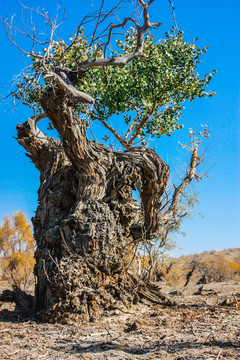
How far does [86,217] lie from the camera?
5312 mm

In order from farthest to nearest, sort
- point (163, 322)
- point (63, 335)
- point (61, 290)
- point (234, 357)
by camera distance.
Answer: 1. point (61, 290)
2. point (163, 322)
3. point (63, 335)
4. point (234, 357)

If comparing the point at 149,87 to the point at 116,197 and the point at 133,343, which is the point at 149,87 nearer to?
the point at 116,197

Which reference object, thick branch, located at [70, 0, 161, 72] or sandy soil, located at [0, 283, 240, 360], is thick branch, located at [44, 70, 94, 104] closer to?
thick branch, located at [70, 0, 161, 72]

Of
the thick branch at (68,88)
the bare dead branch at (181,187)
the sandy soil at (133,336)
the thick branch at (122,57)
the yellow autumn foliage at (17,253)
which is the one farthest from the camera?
the yellow autumn foliage at (17,253)

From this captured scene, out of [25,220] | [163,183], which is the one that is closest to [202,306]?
[163,183]

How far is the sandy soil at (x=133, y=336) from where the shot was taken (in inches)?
125

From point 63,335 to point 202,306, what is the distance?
9.02 feet

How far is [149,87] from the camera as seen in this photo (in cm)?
888

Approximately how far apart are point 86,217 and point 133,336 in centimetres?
206

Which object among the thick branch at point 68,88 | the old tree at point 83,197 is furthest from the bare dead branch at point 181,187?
the thick branch at point 68,88

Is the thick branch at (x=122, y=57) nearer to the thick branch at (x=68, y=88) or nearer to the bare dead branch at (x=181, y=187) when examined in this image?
the thick branch at (x=68, y=88)

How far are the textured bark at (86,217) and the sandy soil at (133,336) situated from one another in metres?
0.42

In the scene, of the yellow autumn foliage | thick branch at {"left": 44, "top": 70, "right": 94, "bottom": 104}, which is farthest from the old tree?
the yellow autumn foliage

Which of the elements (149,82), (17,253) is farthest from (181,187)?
(17,253)
